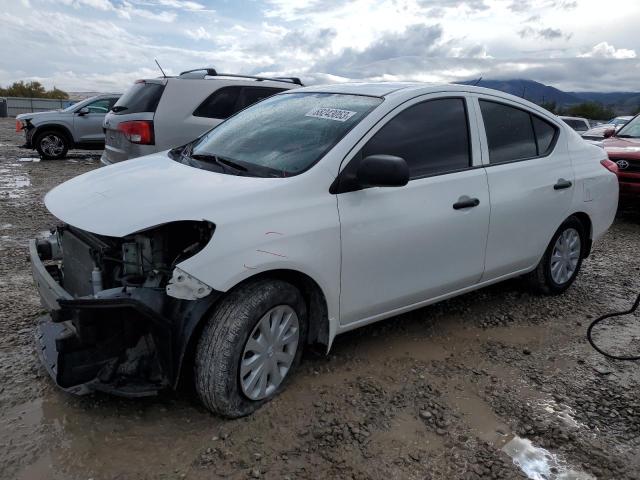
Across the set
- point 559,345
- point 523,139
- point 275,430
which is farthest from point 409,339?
point 523,139

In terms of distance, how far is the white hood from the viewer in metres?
2.74

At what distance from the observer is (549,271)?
4.78 m

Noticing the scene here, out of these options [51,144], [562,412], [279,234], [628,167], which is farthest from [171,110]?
[51,144]

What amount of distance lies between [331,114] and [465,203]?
106cm

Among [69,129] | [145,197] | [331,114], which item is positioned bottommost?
[69,129]

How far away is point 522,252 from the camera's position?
14.3 feet

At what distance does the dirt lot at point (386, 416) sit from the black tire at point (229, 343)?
17 centimetres

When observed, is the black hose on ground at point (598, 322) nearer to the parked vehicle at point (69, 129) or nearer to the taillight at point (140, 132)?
the taillight at point (140, 132)

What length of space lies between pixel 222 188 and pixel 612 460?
2.40 m

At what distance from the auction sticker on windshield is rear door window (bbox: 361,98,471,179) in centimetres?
23

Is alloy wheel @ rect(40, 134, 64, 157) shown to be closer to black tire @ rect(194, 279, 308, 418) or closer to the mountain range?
the mountain range

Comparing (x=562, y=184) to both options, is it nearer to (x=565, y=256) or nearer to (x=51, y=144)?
(x=565, y=256)

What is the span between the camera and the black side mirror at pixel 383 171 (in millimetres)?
3029

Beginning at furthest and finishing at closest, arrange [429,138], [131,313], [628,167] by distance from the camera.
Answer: [628,167] < [429,138] < [131,313]
